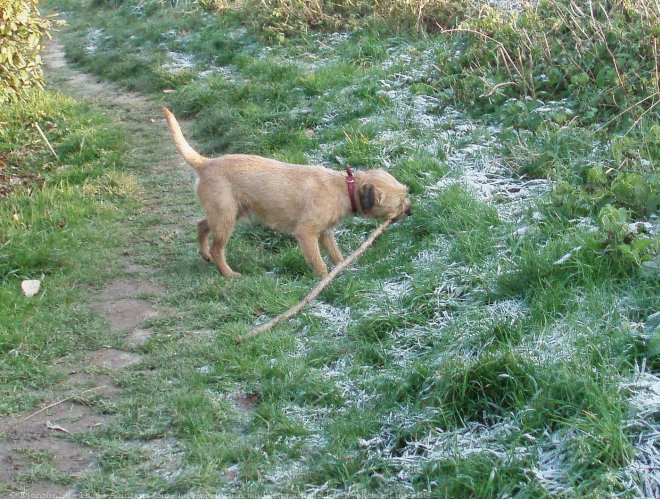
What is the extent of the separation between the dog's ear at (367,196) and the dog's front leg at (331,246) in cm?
49

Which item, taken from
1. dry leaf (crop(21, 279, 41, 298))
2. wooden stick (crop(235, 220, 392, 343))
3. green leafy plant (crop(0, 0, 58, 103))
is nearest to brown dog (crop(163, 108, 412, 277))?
wooden stick (crop(235, 220, 392, 343))

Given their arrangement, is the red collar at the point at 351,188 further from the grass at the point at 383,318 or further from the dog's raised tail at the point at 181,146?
the dog's raised tail at the point at 181,146

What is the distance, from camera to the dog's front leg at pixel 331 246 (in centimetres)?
674

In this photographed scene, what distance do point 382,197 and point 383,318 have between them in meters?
1.49

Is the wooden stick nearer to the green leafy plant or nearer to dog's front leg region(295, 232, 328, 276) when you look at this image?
dog's front leg region(295, 232, 328, 276)

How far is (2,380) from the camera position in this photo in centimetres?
516

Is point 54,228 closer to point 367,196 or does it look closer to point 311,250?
point 311,250

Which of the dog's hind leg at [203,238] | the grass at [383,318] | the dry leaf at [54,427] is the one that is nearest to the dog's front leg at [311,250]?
the grass at [383,318]

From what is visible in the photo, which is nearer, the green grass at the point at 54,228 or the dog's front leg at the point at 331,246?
the green grass at the point at 54,228

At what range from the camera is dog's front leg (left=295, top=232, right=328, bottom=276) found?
643cm

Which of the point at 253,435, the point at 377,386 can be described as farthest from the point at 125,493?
the point at 377,386

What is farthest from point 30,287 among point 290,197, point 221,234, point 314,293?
point 314,293

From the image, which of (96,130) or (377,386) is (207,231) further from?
(96,130)

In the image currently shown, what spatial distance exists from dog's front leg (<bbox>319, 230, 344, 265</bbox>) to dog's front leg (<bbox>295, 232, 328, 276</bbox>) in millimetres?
234
